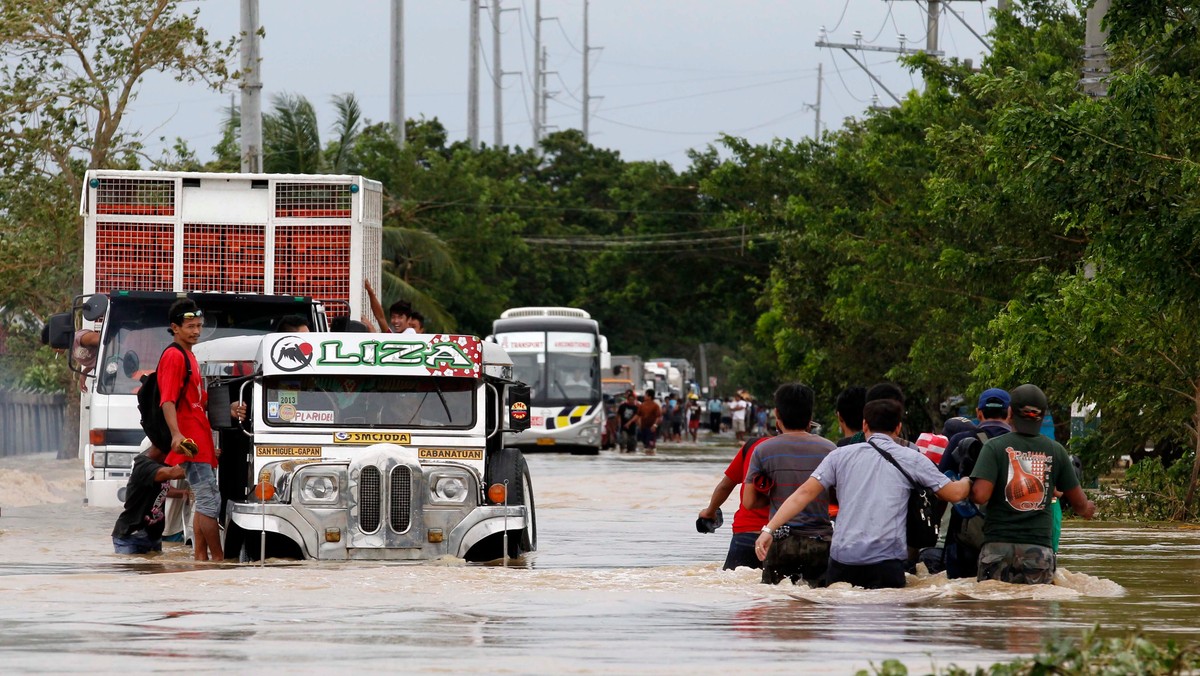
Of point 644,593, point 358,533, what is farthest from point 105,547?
point 644,593

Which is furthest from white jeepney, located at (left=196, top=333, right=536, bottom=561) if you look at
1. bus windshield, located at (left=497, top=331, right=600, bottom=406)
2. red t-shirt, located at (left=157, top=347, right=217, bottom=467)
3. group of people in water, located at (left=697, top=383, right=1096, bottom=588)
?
bus windshield, located at (left=497, top=331, right=600, bottom=406)

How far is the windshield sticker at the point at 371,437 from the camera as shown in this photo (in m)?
14.3

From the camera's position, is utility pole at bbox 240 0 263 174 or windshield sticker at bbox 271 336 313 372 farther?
utility pole at bbox 240 0 263 174

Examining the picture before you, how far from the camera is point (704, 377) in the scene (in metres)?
121

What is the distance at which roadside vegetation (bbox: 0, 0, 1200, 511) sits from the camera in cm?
1806

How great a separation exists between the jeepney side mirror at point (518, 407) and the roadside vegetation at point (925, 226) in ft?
18.4

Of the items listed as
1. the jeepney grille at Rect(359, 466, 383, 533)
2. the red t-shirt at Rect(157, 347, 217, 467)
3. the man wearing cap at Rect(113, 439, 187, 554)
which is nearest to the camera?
the jeepney grille at Rect(359, 466, 383, 533)

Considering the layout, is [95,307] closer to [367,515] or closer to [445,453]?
[445,453]

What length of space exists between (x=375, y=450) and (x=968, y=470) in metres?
4.36

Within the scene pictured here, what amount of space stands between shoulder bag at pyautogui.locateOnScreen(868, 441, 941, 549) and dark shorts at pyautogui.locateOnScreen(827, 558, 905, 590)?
186 millimetres

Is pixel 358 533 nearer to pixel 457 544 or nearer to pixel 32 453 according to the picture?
pixel 457 544

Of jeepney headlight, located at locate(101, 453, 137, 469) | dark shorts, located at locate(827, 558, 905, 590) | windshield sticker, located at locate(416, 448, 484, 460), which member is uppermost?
windshield sticker, located at locate(416, 448, 484, 460)

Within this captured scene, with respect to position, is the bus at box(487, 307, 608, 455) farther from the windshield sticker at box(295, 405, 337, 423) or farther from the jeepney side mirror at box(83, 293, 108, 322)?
the windshield sticker at box(295, 405, 337, 423)

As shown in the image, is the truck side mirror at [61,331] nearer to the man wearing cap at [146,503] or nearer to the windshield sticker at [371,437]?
the man wearing cap at [146,503]
